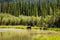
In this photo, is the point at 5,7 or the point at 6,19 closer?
the point at 6,19

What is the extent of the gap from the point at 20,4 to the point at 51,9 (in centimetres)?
3383

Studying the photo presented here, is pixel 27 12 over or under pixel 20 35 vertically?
over

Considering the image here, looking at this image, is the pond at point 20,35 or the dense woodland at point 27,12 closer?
the pond at point 20,35

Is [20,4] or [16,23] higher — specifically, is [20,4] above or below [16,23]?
above

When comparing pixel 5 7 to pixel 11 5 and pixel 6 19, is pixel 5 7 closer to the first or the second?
pixel 11 5

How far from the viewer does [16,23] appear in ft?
328

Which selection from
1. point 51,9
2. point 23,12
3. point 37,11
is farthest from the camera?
point 23,12

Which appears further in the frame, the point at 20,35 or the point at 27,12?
the point at 27,12

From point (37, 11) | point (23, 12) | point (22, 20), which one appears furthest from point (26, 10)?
point (22, 20)

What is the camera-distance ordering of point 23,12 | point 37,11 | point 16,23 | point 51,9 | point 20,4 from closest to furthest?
1. point 16,23
2. point 51,9
3. point 37,11
4. point 23,12
5. point 20,4

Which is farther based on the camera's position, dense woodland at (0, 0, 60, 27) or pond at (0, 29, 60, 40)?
dense woodland at (0, 0, 60, 27)

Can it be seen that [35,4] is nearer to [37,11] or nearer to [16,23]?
[37,11]

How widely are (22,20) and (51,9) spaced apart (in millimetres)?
23093

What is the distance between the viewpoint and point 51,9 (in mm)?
118375
